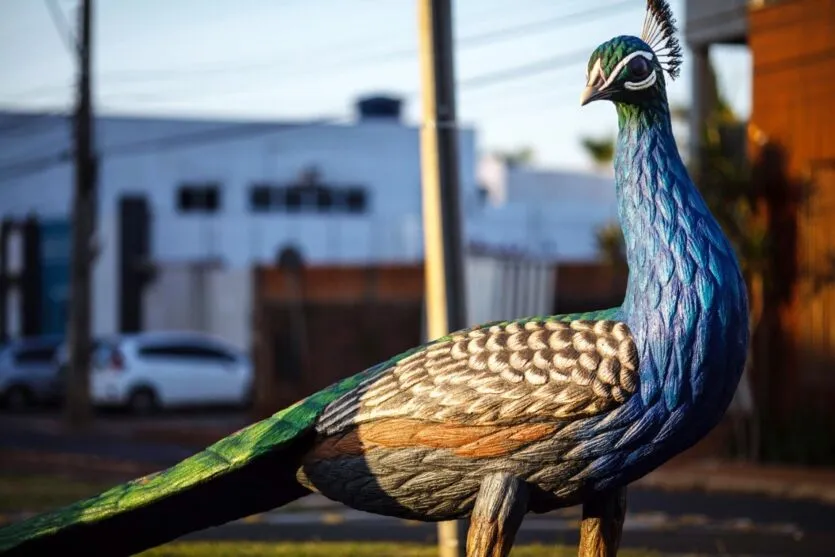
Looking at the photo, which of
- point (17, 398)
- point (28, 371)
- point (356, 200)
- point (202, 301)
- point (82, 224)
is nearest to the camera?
point (82, 224)

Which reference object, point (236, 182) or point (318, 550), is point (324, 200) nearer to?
point (236, 182)

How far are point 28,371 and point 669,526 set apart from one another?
2390 centimetres

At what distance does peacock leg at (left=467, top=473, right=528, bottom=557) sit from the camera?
5.60 meters

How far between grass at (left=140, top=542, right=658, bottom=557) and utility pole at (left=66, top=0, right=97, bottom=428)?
53.5 feet

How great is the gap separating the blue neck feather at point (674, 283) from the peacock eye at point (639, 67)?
139mm

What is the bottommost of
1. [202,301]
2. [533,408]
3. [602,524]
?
[202,301]

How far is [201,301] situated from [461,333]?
1305 inches

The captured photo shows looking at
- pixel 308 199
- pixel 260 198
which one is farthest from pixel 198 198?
pixel 308 199

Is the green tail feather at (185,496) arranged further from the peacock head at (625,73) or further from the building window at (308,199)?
the building window at (308,199)

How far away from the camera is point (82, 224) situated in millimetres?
26688

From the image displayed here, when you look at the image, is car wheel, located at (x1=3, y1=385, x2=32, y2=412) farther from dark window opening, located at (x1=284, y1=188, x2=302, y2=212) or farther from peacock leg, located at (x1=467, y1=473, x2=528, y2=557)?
peacock leg, located at (x1=467, y1=473, x2=528, y2=557)

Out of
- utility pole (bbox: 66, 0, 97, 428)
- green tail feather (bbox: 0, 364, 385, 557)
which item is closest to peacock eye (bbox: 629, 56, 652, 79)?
green tail feather (bbox: 0, 364, 385, 557)

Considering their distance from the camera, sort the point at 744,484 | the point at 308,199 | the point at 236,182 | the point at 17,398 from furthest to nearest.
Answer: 1. the point at 308,199
2. the point at 236,182
3. the point at 17,398
4. the point at 744,484

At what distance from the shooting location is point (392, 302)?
86.3ft
